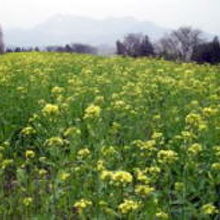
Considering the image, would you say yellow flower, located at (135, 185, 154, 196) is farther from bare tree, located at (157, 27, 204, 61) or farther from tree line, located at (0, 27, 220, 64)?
bare tree, located at (157, 27, 204, 61)

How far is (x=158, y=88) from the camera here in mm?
8078

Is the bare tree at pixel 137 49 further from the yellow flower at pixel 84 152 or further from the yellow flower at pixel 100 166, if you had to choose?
the yellow flower at pixel 100 166

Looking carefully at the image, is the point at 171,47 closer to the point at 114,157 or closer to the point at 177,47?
the point at 177,47

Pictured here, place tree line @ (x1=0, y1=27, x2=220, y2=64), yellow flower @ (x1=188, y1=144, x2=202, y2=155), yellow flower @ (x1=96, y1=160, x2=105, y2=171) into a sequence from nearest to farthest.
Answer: yellow flower @ (x1=96, y1=160, x2=105, y2=171) → yellow flower @ (x1=188, y1=144, x2=202, y2=155) → tree line @ (x1=0, y1=27, x2=220, y2=64)

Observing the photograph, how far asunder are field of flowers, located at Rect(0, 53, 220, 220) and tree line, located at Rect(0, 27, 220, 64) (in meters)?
18.3

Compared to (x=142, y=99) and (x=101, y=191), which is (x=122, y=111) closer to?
(x=142, y=99)

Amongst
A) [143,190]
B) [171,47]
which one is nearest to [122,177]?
[143,190]

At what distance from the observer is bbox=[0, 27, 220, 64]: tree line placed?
88.2ft

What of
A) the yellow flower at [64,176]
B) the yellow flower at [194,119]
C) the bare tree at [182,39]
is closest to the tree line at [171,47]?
Answer: the bare tree at [182,39]

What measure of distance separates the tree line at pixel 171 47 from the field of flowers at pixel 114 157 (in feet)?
60.1

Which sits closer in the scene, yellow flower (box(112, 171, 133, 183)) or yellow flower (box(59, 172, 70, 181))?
yellow flower (box(112, 171, 133, 183))

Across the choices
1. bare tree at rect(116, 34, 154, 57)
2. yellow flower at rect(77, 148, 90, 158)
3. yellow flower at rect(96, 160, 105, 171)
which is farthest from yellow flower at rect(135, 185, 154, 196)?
bare tree at rect(116, 34, 154, 57)

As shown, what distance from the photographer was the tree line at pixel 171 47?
26891 millimetres

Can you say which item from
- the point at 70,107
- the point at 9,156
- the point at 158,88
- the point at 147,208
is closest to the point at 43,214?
the point at 147,208
